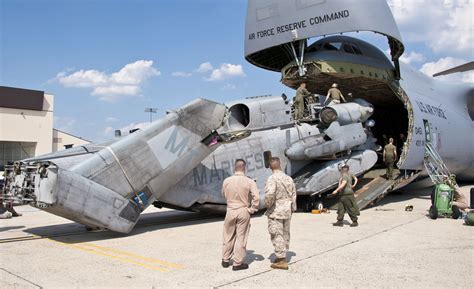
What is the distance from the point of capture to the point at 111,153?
8.89m

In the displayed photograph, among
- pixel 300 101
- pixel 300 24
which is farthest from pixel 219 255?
pixel 300 24

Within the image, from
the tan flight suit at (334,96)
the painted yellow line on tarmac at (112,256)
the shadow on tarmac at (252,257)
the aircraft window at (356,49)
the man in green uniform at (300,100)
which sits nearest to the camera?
the painted yellow line on tarmac at (112,256)

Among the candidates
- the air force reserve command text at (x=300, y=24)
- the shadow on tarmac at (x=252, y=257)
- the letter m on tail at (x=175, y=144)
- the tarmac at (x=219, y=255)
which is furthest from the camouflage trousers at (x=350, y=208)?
the air force reserve command text at (x=300, y=24)

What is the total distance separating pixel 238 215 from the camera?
6133mm

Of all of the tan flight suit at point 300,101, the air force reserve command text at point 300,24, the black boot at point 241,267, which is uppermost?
the air force reserve command text at point 300,24

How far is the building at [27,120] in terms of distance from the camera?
4334 cm

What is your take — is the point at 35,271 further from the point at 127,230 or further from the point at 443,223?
the point at 443,223

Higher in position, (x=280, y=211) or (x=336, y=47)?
(x=336, y=47)

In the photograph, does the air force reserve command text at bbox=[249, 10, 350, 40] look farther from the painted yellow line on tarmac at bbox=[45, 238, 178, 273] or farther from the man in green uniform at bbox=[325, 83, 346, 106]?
the painted yellow line on tarmac at bbox=[45, 238, 178, 273]

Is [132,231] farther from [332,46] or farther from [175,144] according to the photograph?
[332,46]

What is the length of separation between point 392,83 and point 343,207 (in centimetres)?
755

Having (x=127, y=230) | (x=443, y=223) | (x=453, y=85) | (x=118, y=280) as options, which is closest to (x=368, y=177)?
(x=443, y=223)

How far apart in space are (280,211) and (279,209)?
1.4 inches

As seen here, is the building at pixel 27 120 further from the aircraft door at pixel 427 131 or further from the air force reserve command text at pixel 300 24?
the aircraft door at pixel 427 131
